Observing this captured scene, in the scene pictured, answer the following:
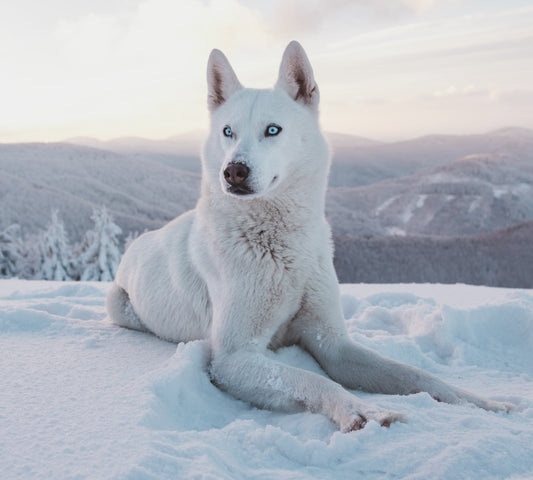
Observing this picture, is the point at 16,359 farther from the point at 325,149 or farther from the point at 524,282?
the point at 524,282

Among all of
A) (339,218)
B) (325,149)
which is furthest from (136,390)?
(339,218)

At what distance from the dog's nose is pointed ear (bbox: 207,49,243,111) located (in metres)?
1.08

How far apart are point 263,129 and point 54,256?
16526mm

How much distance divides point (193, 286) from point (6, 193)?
93.7 ft

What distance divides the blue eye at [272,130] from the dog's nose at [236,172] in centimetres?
46

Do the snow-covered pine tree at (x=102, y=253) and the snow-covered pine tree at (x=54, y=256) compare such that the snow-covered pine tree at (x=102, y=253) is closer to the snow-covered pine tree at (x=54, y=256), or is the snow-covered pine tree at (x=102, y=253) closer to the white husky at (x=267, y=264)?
the snow-covered pine tree at (x=54, y=256)

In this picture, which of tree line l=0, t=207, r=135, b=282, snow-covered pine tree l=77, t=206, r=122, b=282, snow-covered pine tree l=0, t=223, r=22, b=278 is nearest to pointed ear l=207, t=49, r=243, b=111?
tree line l=0, t=207, r=135, b=282

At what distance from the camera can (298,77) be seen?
3533 mm

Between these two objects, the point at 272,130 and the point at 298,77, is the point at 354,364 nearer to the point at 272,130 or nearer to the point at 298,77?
the point at 272,130

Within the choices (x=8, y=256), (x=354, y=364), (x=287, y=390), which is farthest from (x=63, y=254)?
(x=287, y=390)

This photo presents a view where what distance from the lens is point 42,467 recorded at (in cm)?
173

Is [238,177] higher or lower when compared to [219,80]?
lower

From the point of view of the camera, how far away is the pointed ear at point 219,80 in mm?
3613

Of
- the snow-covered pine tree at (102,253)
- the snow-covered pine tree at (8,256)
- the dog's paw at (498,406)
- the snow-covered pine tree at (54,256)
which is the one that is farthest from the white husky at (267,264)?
the snow-covered pine tree at (8,256)
